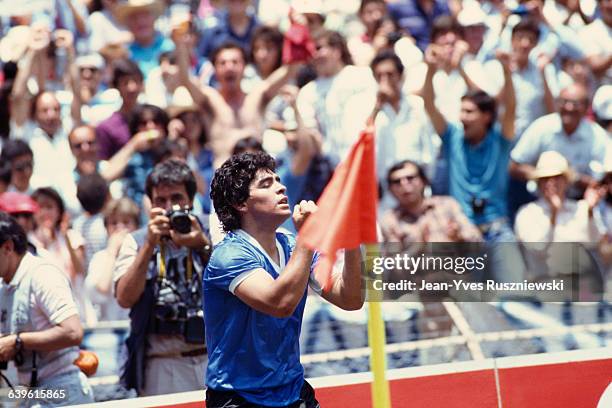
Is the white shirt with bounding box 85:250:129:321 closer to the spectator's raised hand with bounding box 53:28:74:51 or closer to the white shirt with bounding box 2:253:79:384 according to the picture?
the white shirt with bounding box 2:253:79:384

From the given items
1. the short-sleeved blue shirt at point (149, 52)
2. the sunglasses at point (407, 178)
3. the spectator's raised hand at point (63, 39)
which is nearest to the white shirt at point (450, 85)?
the sunglasses at point (407, 178)

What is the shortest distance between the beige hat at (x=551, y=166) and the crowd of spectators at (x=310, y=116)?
1 centimetres

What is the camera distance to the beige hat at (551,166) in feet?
31.3

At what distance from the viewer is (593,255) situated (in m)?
8.92

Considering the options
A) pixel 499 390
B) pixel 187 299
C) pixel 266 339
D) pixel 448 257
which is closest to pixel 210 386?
pixel 266 339

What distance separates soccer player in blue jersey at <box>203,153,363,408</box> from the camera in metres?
4.80

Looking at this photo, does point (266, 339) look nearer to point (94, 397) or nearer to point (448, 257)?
point (94, 397)

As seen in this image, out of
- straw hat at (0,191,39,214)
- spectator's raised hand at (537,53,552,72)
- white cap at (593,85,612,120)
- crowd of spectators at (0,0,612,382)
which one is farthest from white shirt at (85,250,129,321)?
white cap at (593,85,612,120)

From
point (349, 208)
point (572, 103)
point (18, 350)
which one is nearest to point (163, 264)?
point (18, 350)

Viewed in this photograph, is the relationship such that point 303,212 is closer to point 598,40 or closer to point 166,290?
point 166,290

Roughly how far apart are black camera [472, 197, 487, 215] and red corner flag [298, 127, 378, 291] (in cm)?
531

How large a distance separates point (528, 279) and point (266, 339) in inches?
150

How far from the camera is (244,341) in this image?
483 cm

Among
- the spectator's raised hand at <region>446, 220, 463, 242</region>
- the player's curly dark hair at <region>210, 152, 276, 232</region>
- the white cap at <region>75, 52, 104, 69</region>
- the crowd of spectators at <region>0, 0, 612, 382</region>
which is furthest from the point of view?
the white cap at <region>75, 52, 104, 69</region>
